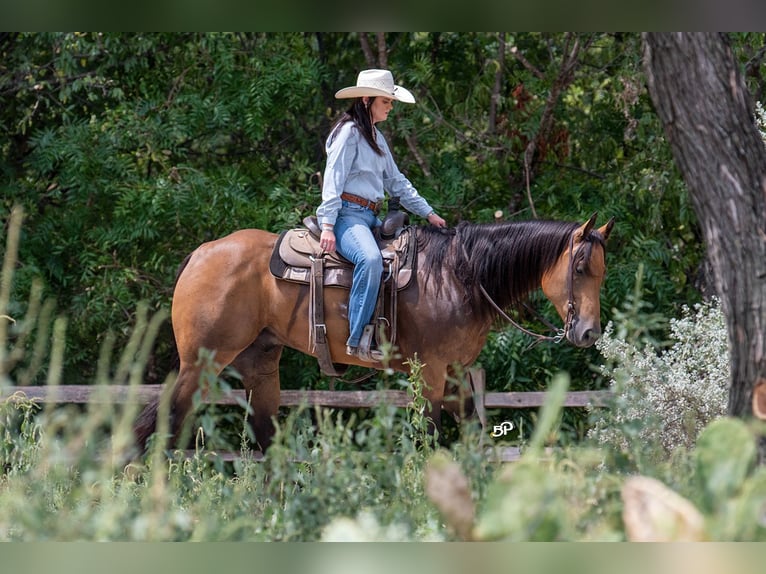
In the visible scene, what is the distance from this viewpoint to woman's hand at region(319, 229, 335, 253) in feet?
19.5

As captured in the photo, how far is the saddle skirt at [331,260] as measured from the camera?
609 centimetres

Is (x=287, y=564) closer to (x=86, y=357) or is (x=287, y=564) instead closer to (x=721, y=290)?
(x=721, y=290)

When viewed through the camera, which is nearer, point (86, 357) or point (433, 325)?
point (433, 325)

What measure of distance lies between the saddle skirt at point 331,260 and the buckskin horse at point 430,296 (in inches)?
2.8

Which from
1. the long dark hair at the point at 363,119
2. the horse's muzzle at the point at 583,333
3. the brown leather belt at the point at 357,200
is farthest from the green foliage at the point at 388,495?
the long dark hair at the point at 363,119

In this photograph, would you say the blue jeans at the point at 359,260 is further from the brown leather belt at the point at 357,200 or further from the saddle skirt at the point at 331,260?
the saddle skirt at the point at 331,260

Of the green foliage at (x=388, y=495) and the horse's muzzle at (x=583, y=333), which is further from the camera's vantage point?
the horse's muzzle at (x=583, y=333)

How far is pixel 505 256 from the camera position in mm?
5988

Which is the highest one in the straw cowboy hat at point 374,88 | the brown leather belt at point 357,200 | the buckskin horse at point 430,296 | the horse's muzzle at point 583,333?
the straw cowboy hat at point 374,88

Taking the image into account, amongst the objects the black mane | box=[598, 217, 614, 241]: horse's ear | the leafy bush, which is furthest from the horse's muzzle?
box=[598, 217, 614, 241]: horse's ear

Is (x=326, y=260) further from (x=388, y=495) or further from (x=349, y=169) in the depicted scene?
(x=388, y=495)

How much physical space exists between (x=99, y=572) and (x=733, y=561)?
5.82ft
